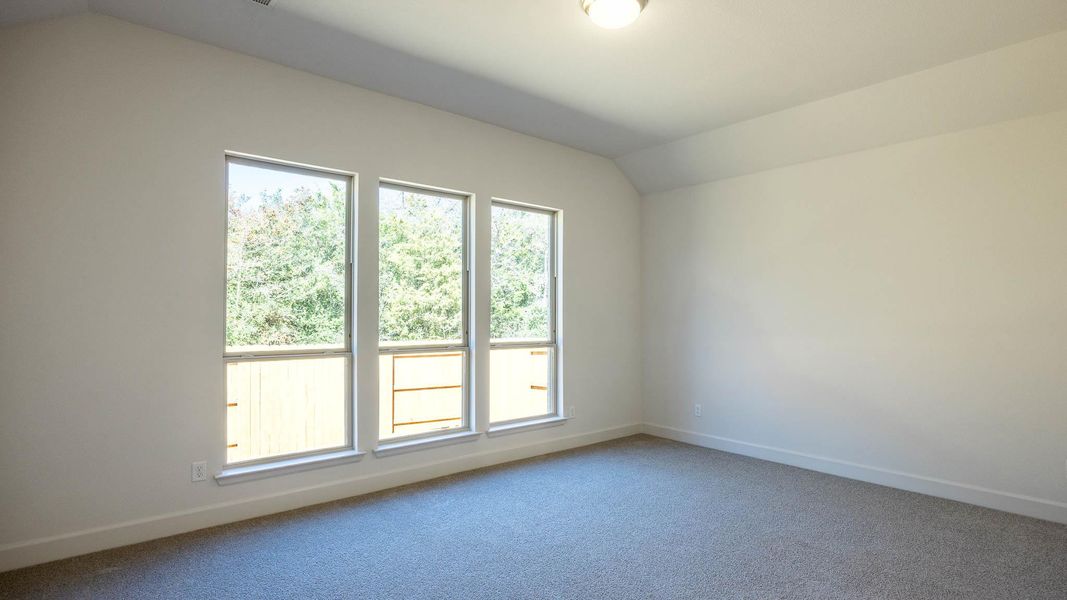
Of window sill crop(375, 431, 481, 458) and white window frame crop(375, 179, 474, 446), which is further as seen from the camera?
white window frame crop(375, 179, 474, 446)

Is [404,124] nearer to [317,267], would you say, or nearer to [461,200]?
[461,200]

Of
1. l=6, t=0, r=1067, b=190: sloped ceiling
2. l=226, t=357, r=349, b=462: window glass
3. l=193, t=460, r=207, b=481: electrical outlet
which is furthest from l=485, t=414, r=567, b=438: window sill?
l=6, t=0, r=1067, b=190: sloped ceiling

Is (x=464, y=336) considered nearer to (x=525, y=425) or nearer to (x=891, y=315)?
(x=525, y=425)

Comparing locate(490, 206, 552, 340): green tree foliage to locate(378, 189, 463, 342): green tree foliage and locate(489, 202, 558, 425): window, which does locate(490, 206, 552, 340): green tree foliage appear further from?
locate(378, 189, 463, 342): green tree foliage

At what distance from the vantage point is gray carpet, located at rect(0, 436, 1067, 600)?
8.10ft

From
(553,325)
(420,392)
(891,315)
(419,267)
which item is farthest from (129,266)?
(891,315)

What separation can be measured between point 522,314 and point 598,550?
241cm

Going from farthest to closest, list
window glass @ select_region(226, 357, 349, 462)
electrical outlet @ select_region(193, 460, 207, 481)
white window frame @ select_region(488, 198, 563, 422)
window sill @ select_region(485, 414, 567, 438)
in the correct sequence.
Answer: white window frame @ select_region(488, 198, 563, 422), window sill @ select_region(485, 414, 567, 438), window glass @ select_region(226, 357, 349, 462), electrical outlet @ select_region(193, 460, 207, 481)

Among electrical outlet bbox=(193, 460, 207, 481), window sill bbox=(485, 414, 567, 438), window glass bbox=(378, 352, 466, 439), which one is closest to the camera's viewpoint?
electrical outlet bbox=(193, 460, 207, 481)

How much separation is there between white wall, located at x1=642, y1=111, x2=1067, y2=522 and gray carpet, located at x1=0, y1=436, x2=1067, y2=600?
428 mm

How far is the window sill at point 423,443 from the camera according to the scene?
387 centimetres

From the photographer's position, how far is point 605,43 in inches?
126

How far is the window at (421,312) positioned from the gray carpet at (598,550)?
0.57 metres

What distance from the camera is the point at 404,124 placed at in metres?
4.04
